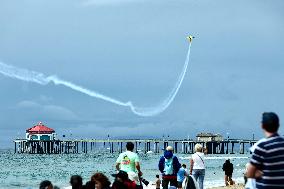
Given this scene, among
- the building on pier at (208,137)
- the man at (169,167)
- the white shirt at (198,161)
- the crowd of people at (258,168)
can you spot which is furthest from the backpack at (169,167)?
the building on pier at (208,137)

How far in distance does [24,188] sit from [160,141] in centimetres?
14431

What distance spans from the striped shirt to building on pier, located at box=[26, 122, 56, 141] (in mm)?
183585

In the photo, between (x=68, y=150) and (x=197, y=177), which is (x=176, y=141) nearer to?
(x=68, y=150)

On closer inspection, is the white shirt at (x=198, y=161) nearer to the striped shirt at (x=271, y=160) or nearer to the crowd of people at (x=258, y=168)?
the crowd of people at (x=258, y=168)

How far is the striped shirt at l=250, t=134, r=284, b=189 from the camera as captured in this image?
22.9ft

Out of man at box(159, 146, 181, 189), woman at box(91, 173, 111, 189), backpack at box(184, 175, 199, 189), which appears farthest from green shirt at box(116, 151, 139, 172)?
backpack at box(184, 175, 199, 189)

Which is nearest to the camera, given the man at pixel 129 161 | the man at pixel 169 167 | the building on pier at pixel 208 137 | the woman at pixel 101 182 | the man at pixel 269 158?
the man at pixel 269 158

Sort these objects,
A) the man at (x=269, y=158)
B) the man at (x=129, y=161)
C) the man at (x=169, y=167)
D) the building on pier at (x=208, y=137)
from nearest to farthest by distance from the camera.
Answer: the man at (x=269, y=158)
the man at (x=129, y=161)
the man at (x=169, y=167)
the building on pier at (x=208, y=137)

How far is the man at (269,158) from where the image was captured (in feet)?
22.9

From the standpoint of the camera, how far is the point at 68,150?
197750mm

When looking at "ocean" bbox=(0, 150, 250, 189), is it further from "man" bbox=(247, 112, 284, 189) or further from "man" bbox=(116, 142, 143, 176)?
"man" bbox=(247, 112, 284, 189)

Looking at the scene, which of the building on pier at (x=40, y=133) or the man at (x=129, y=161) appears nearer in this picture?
the man at (x=129, y=161)

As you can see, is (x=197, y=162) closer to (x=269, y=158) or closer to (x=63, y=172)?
→ (x=269, y=158)

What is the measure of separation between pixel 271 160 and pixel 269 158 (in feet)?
0.10
